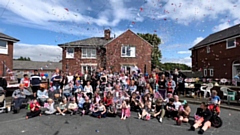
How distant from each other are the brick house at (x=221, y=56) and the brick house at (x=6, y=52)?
83.6ft

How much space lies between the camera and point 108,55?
24.7 m

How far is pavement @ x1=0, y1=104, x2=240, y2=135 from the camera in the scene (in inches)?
204

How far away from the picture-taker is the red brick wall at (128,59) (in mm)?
24641

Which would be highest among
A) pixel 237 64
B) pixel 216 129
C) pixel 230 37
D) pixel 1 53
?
pixel 230 37

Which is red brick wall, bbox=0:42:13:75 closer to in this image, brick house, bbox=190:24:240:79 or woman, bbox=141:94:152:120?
woman, bbox=141:94:152:120

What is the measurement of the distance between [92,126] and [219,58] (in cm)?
2092

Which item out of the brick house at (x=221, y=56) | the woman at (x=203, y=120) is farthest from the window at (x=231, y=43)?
the woman at (x=203, y=120)

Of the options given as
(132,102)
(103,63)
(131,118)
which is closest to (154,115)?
(131,118)

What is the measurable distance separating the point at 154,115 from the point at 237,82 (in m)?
12.3

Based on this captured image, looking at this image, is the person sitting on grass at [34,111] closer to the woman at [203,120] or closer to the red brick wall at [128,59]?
the woman at [203,120]

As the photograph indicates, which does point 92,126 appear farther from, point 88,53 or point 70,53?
point 70,53

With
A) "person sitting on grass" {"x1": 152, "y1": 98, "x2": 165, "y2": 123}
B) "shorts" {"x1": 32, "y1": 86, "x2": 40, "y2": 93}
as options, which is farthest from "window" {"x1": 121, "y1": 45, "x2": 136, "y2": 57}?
"person sitting on grass" {"x1": 152, "y1": 98, "x2": 165, "y2": 123}

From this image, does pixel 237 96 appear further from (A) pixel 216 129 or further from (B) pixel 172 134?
(B) pixel 172 134

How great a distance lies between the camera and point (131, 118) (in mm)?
6812
